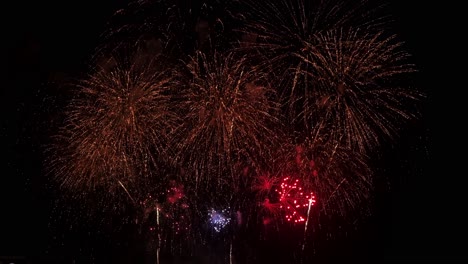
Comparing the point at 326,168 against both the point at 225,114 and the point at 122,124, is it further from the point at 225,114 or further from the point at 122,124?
the point at 122,124

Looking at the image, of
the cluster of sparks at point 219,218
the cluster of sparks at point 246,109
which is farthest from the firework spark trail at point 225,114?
the cluster of sparks at point 219,218

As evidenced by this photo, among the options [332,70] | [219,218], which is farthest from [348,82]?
[219,218]

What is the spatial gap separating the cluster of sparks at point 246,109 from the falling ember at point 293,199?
0.8 inches

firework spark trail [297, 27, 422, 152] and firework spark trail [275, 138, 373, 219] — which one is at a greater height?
firework spark trail [297, 27, 422, 152]

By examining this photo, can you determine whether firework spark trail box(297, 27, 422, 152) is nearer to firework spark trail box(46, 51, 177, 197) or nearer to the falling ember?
the falling ember

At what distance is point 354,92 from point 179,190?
3772 millimetres

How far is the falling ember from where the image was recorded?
8141 millimetres

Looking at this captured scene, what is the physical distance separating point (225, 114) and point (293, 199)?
1856mm

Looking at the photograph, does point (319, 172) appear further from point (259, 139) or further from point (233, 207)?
point (233, 207)

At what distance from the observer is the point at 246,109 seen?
24.5 ft

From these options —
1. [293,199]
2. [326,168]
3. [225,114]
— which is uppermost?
[225,114]

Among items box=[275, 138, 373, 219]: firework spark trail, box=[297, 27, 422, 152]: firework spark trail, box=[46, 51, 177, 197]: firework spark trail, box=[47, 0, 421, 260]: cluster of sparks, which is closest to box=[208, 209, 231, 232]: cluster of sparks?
box=[47, 0, 421, 260]: cluster of sparks

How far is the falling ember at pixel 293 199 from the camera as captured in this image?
8141 millimetres

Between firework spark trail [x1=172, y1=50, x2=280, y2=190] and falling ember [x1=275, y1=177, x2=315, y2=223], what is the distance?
0.50 metres
